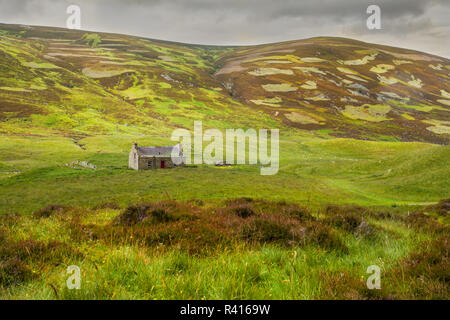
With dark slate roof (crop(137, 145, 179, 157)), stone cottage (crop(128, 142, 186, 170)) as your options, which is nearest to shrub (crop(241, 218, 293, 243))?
stone cottage (crop(128, 142, 186, 170))

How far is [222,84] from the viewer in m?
187

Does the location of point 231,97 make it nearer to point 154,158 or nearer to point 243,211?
point 154,158

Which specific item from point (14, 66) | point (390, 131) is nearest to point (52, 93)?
point (14, 66)

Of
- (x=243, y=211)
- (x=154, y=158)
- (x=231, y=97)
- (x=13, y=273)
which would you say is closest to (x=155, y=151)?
(x=154, y=158)

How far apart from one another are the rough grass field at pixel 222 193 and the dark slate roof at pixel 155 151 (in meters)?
6.56

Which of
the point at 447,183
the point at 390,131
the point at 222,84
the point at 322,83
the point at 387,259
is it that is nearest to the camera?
the point at 387,259

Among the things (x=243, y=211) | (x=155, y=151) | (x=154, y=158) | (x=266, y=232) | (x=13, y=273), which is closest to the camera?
(x=13, y=273)

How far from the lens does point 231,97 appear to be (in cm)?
16538

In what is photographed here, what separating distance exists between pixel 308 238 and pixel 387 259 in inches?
54.2

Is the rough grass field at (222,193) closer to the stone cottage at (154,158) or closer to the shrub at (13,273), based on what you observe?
Answer: the shrub at (13,273)

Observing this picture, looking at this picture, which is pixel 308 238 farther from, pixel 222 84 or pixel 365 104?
pixel 222 84

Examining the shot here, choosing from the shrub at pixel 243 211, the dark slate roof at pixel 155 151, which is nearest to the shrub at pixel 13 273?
the shrub at pixel 243 211

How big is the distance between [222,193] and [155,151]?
29040 mm

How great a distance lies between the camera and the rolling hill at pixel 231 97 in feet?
360
